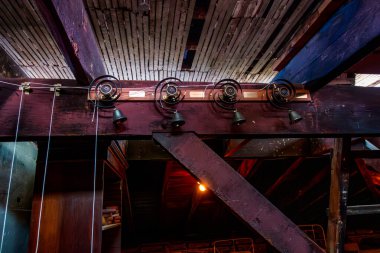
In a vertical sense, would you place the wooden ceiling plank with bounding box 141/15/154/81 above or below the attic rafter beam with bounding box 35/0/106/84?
above

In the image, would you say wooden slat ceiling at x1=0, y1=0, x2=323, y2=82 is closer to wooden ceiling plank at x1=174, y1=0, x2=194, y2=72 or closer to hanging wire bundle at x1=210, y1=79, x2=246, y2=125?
wooden ceiling plank at x1=174, y1=0, x2=194, y2=72

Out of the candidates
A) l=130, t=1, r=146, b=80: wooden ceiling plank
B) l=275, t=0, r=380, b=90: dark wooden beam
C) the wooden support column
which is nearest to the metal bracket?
l=130, t=1, r=146, b=80: wooden ceiling plank

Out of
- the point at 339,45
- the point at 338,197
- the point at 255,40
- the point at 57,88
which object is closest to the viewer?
the point at 339,45

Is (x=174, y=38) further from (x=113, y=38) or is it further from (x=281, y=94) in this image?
(x=281, y=94)

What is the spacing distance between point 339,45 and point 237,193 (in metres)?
1.14

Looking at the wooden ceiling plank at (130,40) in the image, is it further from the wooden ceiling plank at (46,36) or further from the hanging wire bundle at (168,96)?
the wooden ceiling plank at (46,36)

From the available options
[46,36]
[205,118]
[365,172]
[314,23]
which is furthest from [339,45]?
[365,172]

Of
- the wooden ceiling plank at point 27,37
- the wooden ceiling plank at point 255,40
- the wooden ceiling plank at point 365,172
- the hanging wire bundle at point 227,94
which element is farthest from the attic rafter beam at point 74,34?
the wooden ceiling plank at point 365,172

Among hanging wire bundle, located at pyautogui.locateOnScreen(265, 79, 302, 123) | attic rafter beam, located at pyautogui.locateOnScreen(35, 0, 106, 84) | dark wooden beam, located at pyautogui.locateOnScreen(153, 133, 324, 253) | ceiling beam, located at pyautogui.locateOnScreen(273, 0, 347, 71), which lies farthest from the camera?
hanging wire bundle, located at pyautogui.locateOnScreen(265, 79, 302, 123)

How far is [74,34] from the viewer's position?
5.31 feet

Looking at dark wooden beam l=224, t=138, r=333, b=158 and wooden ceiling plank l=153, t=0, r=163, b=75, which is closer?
wooden ceiling plank l=153, t=0, r=163, b=75

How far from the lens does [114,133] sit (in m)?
2.08

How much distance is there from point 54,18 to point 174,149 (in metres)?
1.06

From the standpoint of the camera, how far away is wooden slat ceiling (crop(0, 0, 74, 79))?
6.45ft
